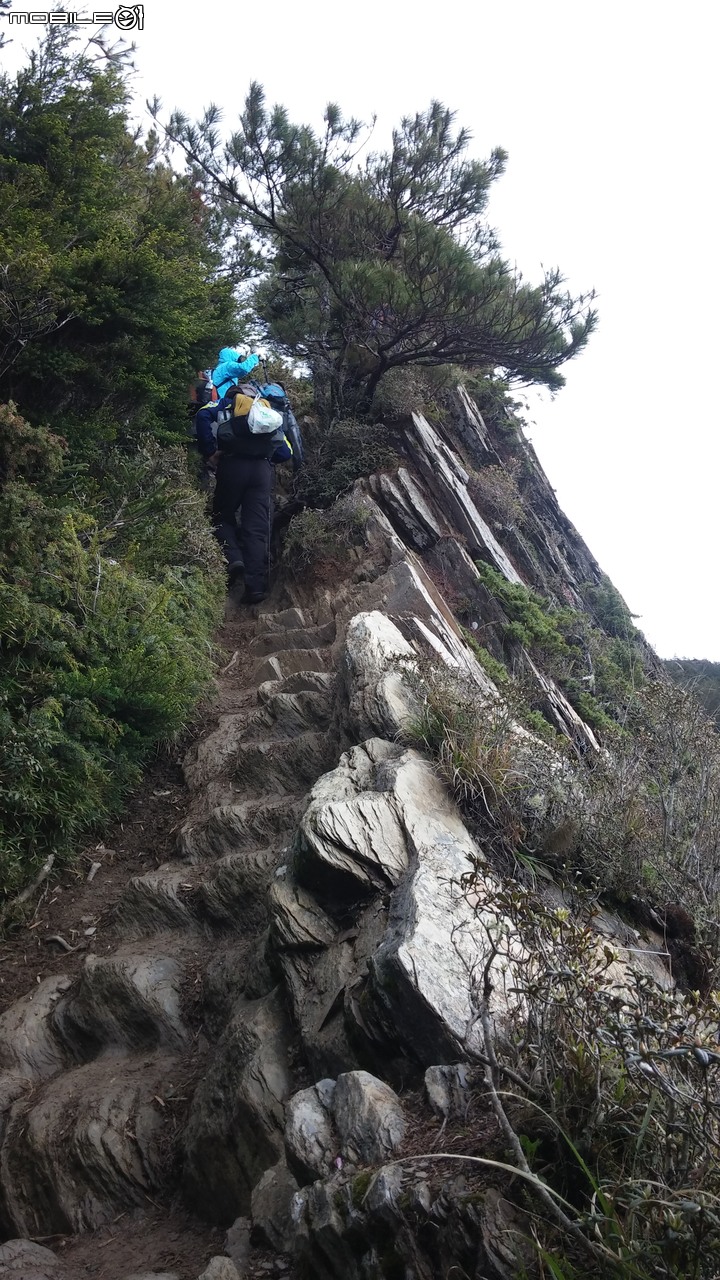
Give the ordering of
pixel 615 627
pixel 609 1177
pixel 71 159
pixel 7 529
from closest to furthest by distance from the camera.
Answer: pixel 609 1177
pixel 7 529
pixel 71 159
pixel 615 627

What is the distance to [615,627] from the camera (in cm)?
1515

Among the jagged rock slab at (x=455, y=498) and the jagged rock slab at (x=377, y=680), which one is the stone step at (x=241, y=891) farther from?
the jagged rock slab at (x=455, y=498)

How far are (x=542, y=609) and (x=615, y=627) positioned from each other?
3431 millimetres

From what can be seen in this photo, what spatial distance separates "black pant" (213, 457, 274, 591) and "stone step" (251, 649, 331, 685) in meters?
2.14

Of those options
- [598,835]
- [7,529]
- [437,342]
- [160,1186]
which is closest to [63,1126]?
[160,1186]

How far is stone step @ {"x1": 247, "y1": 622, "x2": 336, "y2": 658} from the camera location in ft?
29.4

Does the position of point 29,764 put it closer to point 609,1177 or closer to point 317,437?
point 609,1177

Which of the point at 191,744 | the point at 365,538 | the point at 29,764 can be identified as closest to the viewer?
the point at 29,764

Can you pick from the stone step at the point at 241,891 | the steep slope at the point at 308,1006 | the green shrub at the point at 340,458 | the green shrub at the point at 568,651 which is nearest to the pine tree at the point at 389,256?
the green shrub at the point at 340,458

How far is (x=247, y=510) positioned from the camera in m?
10.3

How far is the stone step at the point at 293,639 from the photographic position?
29.4 ft

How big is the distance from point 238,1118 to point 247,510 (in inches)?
302

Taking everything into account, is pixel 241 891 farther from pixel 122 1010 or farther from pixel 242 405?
pixel 242 405

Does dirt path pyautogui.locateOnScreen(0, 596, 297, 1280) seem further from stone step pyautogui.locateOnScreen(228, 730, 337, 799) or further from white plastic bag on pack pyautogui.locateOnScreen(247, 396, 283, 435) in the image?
white plastic bag on pack pyautogui.locateOnScreen(247, 396, 283, 435)
